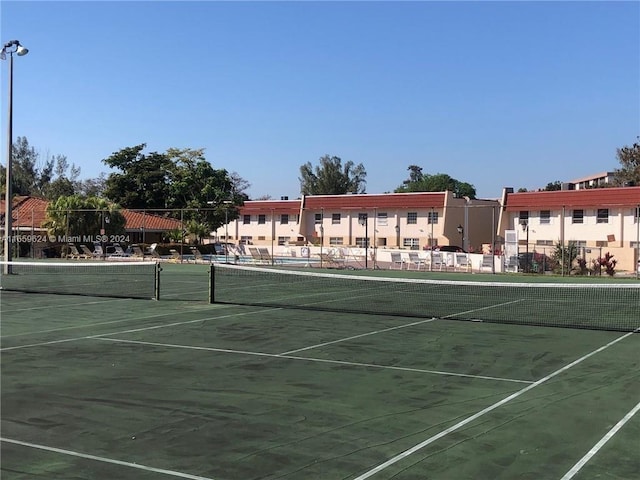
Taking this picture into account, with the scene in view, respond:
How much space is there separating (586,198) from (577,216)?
1.59m

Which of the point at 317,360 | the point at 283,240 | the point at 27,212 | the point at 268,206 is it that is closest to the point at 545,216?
the point at 283,240

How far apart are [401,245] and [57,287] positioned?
34983mm

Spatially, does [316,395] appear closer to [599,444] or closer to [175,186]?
[599,444]

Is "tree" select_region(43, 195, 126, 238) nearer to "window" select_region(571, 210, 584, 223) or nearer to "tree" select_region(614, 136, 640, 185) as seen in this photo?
"window" select_region(571, 210, 584, 223)

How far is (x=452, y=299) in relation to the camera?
19031 mm

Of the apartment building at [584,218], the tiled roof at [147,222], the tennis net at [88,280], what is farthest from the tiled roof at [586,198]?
the tiled roof at [147,222]

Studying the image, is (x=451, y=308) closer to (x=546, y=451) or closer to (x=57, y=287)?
(x=546, y=451)

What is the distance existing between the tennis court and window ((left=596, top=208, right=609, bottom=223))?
31098 mm

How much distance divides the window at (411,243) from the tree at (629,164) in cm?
2532

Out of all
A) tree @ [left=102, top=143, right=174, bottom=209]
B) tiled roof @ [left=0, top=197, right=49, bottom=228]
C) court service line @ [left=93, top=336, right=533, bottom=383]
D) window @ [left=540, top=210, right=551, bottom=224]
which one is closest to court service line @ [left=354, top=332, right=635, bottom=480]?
court service line @ [left=93, top=336, right=533, bottom=383]

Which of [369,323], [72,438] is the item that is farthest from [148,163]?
[72,438]

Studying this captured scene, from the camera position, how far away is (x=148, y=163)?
221 feet

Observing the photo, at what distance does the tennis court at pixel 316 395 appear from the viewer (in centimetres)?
527

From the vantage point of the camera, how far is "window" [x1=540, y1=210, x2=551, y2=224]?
47031 mm
